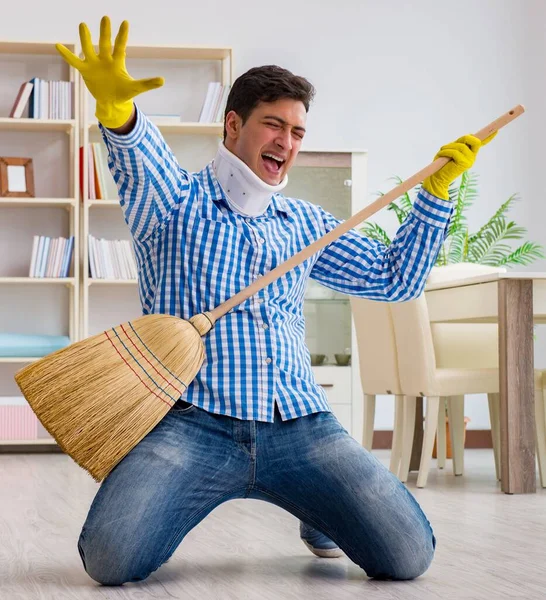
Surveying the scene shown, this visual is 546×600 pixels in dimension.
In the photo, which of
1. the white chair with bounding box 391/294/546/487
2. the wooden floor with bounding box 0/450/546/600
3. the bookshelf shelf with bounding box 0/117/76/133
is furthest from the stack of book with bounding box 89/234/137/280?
the wooden floor with bounding box 0/450/546/600

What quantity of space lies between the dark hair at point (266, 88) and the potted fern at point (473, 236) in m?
3.38

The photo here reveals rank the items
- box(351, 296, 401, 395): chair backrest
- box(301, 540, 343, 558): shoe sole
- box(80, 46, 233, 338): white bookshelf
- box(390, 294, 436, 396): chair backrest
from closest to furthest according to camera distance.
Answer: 1. box(301, 540, 343, 558): shoe sole
2. box(390, 294, 436, 396): chair backrest
3. box(351, 296, 401, 395): chair backrest
4. box(80, 46, 233, 338): white bookshelf

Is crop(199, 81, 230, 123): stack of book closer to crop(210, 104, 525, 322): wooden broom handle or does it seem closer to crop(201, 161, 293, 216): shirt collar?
crop(201, 161, 293, 216): shirt collar

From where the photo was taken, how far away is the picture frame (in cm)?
546

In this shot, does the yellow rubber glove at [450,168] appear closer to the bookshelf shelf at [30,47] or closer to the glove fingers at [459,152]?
the glove fingers at [459,152]

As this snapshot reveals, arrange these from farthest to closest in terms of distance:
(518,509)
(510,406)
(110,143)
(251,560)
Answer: (510,406), (518,509), (251,560), (110,143)

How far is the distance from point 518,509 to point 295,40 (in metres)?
3.63

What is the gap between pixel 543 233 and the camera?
6031mm

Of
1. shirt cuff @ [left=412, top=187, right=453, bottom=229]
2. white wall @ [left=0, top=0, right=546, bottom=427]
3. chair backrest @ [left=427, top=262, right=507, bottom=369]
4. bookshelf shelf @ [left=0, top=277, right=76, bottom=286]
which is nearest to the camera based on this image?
shirt cuff @ [left=412, top=187, right=453, bottom=229]

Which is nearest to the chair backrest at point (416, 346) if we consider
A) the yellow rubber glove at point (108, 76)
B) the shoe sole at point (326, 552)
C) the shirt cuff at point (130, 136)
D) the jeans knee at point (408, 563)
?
the shoe sole at point (326, 552)

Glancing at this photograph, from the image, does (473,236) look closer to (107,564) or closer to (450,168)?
(450,168)

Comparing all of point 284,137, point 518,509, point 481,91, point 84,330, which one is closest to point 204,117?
point 84,330

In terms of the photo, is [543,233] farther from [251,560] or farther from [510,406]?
[251,560]

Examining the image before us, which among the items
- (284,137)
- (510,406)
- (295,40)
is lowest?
(510,406)
